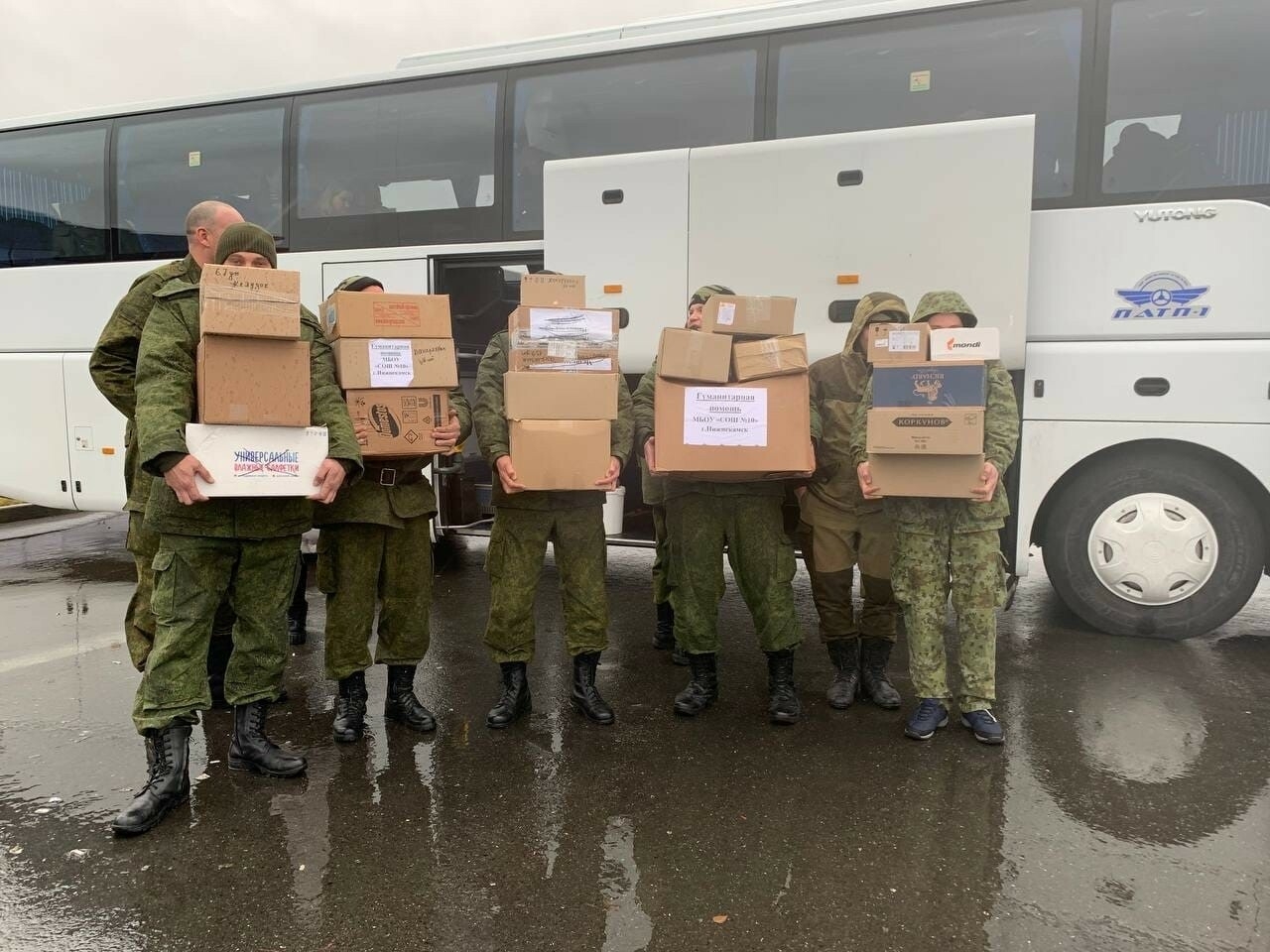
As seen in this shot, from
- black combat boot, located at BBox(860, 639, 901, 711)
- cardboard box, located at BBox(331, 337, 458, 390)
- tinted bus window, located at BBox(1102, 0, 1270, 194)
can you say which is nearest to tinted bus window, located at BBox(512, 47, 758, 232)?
tinted bus window, located at BBox(1102, 0, 1270, 194)

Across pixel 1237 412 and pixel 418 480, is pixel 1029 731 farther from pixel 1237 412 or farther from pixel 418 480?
pixel 418 480

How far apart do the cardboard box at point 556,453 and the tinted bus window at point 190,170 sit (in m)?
4.21

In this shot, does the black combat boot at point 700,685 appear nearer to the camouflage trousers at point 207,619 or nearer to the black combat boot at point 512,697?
the black combat boot at point 512,697

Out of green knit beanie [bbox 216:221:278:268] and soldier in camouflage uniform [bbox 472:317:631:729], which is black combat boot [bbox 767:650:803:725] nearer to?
soldier in camouflage uniform [bbox 472:317:631:729]

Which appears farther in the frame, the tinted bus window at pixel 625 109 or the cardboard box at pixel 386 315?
the tinted bus window at pixel 625 109

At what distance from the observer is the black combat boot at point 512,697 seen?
3.57m

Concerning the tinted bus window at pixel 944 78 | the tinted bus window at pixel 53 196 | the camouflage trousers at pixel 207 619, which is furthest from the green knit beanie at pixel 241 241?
the tinted bus window at pixel 53 196

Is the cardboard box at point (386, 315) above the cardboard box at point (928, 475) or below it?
above

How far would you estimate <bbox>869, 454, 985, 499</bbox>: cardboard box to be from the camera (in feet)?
10.7

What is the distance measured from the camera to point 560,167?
5496mm

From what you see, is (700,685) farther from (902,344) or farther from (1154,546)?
(1154,546)

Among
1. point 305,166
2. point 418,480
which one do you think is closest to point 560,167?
point 305,166

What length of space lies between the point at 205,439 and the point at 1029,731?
3.23 metres

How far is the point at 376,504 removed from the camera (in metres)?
3.34
